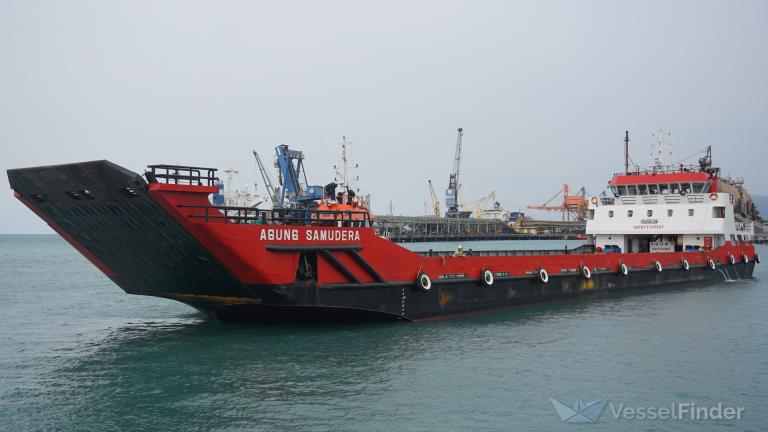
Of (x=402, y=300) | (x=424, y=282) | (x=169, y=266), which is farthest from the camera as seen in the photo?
(x=424, y=282)

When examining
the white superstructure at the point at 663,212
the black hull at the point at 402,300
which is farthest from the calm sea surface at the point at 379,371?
the white superstructure at the point at 663,212

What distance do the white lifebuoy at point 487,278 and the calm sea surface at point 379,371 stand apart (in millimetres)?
1142

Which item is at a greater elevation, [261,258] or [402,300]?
[261,258]

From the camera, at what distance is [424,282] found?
18.4 metres

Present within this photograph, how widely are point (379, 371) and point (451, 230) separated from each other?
415 feet

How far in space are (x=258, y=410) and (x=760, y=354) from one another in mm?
12579

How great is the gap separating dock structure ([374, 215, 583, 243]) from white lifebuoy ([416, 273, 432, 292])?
302 feet

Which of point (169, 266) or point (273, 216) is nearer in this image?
point (273, 216)

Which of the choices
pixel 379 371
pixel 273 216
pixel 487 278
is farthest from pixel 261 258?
pixel 487 278

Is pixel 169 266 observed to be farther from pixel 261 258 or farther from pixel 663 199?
pixel 663 199

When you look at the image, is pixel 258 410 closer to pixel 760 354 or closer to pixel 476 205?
pixel 760 354

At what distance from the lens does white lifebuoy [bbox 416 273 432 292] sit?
59.9 ft

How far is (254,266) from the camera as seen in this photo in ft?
49.2

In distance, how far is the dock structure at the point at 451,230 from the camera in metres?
122
